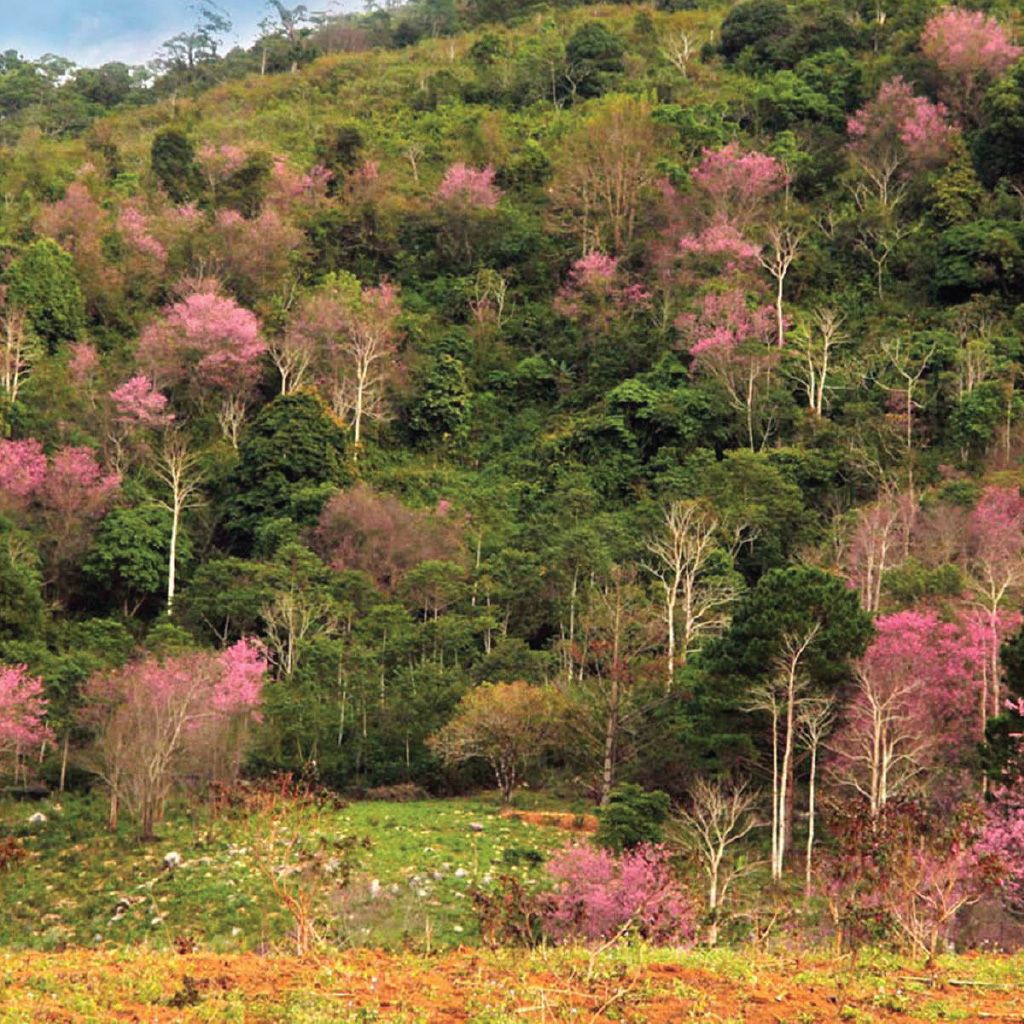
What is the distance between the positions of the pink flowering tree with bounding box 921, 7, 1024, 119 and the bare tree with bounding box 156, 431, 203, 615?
35506mm

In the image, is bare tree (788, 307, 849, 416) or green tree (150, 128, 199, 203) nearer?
bare tree (788, 307, 849, 416)

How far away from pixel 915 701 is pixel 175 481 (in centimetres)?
2435

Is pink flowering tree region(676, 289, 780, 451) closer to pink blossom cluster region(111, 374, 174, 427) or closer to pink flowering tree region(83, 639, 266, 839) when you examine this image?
pink blossom cluster region(111, 374, 174, 427)

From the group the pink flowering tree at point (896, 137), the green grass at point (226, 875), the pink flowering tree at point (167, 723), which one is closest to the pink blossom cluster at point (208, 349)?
the pink flowering tree at point (167, 723)

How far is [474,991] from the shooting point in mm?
8492

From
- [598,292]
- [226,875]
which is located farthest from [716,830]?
[598,292]

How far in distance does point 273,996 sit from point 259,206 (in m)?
54.8

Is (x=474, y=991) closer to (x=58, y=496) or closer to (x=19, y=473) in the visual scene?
(x=58, y=496)

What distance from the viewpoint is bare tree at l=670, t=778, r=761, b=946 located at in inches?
791

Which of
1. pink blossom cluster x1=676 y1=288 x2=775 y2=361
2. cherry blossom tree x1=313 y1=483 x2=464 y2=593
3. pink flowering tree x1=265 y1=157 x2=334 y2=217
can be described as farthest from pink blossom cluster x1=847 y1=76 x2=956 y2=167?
cherry blossom tree x1=313 y1=483 x2=464 y2=593

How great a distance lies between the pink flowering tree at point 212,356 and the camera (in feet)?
157

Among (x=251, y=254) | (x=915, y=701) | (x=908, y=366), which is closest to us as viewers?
(x=915, y=701)

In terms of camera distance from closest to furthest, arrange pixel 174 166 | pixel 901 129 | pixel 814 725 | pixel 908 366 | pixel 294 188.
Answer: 1. pixel 814 725
2. pixel 908 366
3. pixel 901 129
4. pixel 294 188
5. pixel 174 166

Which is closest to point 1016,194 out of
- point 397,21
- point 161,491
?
point 161,491
